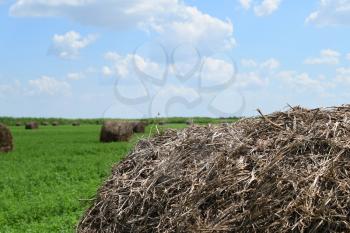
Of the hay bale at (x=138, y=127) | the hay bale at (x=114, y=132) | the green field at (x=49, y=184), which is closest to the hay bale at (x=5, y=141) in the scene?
the green field at (x=49, y=184)

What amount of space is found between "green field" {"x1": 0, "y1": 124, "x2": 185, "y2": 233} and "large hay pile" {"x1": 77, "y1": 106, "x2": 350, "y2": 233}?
0.90 m

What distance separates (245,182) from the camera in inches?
206

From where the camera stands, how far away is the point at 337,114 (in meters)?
5.83

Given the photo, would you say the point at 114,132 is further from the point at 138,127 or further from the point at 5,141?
the point at 138,127

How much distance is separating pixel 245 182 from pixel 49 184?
1185 cm

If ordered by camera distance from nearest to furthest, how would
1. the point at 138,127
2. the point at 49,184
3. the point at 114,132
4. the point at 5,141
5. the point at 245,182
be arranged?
the point at 245,182, the point at 49,184, the point at 5,141, the point at 114,132, the point at 138,127

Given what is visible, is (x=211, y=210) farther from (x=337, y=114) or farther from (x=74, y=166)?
(x=74, y=166)

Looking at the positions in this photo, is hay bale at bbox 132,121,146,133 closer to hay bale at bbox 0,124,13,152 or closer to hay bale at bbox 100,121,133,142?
hay bale at bbox 100,121,133,142

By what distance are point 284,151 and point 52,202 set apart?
8.47 m

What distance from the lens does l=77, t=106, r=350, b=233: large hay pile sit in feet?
16.0

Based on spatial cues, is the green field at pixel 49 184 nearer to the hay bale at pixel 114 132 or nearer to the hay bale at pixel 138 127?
the hay bale at pixel 114 132

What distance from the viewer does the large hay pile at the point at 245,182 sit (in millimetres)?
4867

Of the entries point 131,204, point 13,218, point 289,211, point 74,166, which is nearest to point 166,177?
point 131,204

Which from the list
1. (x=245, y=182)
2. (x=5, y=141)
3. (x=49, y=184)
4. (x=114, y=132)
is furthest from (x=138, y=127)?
(x=245, y=182)
